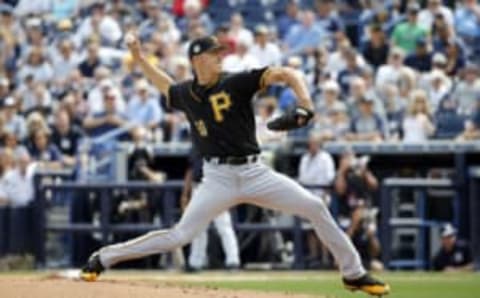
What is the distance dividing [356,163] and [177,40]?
473cm

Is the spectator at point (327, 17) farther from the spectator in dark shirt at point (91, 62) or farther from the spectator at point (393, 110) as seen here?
the spectator in dark shirt at point (91, 62)

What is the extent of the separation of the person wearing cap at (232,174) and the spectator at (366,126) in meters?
7.42

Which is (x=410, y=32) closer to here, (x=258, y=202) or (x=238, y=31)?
(x=238, y=31)

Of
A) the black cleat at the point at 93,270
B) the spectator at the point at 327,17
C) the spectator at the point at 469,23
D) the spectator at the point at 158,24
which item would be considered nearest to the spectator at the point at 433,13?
the spectator at the point at 469,23

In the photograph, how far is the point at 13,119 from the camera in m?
21.0

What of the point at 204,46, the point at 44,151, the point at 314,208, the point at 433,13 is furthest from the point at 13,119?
the point at 314,208

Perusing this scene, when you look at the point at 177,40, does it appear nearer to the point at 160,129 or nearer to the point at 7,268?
the point at 160,129

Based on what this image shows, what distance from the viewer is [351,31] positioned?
73.0 feet

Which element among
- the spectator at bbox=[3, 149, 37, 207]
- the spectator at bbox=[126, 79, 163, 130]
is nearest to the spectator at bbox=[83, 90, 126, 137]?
the spectator at bbox=[126, 79, 163, 130]

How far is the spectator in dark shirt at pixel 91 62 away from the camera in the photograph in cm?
2209

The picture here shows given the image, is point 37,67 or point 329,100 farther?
point 37,67

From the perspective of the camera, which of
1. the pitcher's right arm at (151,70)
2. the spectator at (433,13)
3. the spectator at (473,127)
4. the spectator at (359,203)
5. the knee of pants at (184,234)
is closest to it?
the knee of pants at (184,234)

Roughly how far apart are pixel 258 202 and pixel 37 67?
1182 cm

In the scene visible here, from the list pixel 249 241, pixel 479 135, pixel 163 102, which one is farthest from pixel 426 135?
pixel 163 102
